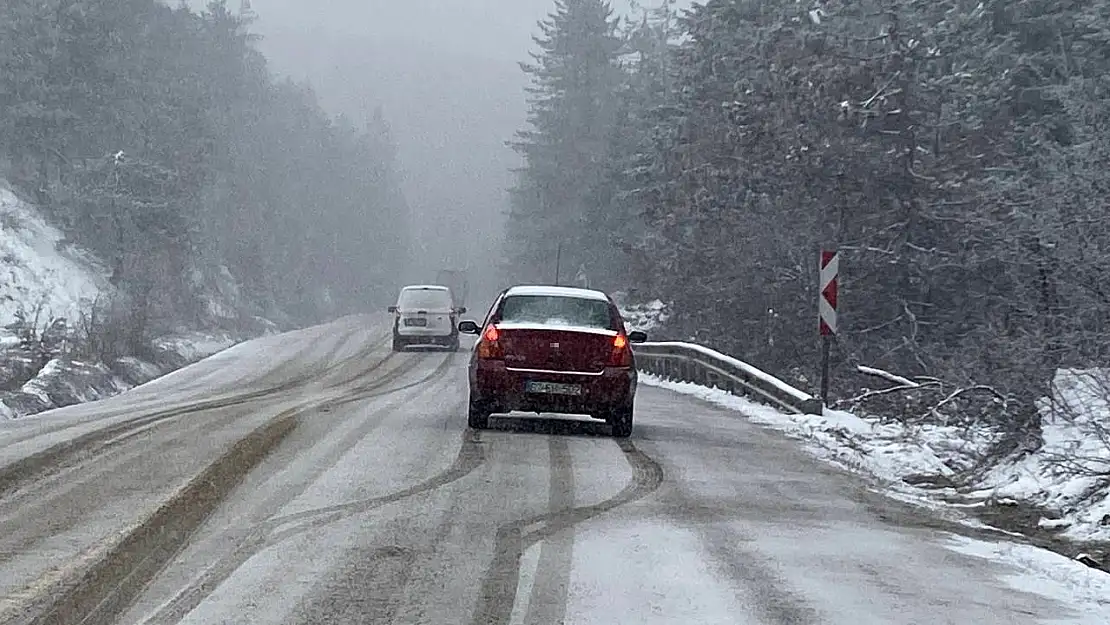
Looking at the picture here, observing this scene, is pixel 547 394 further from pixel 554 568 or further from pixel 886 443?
pixel 554 568

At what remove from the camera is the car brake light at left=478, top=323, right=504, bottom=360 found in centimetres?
1552

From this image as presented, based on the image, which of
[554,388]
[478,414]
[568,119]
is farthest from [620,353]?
[568,119]

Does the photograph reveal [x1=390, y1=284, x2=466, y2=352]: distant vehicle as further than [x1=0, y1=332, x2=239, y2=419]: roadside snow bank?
Yes

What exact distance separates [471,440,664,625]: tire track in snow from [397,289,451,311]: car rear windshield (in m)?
25.5

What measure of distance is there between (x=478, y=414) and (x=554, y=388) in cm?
104

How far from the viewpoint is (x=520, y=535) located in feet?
29.7

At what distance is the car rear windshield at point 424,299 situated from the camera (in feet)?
127

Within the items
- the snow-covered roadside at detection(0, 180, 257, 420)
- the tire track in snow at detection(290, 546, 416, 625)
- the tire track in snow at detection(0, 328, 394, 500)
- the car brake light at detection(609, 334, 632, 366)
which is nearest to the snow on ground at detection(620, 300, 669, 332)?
the snow-covered roadside at detection(0, 180, 257, 420)

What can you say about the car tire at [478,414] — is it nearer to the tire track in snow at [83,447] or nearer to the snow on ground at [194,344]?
the tire track in snow at [83,447]

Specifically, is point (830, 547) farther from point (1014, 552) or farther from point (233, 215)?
point (233, 215)

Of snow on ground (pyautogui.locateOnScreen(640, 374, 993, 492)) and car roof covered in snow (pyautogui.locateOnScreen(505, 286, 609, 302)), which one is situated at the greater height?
car roof covered in snow (pyautogui.locateOnScreen(505, 286, 609, 302))

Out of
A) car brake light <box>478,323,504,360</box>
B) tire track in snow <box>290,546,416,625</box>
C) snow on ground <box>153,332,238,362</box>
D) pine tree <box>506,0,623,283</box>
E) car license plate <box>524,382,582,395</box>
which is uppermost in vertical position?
pine tree <box>506,0,623,283</box>

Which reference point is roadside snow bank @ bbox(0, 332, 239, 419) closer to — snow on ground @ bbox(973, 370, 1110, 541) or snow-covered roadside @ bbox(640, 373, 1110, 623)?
snow-covered roadside @ bbox(640, 373, 1110, 623)

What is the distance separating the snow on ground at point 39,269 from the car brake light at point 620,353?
33550 mm
